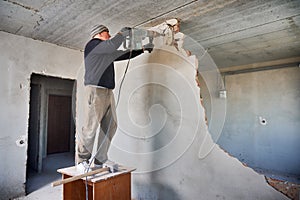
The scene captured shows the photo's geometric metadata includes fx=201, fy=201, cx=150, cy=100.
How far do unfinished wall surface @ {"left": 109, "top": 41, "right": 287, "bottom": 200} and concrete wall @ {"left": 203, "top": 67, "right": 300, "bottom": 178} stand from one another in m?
2.81

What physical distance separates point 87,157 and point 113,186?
0.39 metres

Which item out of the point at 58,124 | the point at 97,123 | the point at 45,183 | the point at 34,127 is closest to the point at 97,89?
the point at 97,123

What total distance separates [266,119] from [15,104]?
15.3ft

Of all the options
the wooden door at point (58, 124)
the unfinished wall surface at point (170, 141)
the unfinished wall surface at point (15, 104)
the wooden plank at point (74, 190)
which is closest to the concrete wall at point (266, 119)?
the unfinished wall surface at point (170, 141)

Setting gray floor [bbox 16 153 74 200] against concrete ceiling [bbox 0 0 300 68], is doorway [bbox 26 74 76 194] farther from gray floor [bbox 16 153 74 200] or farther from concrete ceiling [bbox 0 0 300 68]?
concrete ceiling [bbox 0 0 300 68]

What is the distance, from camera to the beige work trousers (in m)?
1.85

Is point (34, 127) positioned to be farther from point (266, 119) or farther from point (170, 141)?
point (266, 119)

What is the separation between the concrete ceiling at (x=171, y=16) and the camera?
2064 mm

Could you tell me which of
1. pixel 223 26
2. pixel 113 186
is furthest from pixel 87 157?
pixel 223 26

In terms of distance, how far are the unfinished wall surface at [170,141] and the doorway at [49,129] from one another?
1.67 metres

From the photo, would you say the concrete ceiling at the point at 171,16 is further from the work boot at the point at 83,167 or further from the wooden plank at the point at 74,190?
the wooden plank at the point at 74,190

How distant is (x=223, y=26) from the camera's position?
8.55ft

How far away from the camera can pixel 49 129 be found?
5.96 m

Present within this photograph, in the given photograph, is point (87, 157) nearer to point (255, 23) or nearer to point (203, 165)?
point (203, 165)
